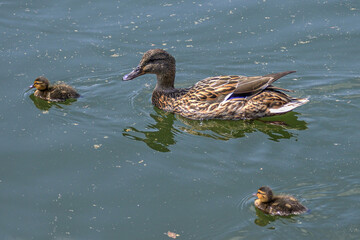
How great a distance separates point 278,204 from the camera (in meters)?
6.65

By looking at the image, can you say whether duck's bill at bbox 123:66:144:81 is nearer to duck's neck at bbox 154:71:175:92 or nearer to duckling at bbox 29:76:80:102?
duck's neck at bbox 154:71:175:92

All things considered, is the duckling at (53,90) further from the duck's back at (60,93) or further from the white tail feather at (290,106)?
the white tail feather at (290,106)

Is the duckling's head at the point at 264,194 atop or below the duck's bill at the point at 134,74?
below

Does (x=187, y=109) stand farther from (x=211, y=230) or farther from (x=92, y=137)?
(x=211, y=230)

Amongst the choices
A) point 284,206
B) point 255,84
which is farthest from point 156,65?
point 284,206

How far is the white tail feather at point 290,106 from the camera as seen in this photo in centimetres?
866

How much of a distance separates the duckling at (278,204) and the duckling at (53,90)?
3.71m

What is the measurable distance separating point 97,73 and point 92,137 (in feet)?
6.34

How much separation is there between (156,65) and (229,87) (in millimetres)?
1173

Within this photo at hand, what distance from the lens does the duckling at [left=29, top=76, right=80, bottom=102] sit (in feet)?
30.5

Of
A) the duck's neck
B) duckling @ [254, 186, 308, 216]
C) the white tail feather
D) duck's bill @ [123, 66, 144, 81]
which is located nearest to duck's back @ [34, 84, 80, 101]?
duck's bill @ [123, 66, 144, 81]

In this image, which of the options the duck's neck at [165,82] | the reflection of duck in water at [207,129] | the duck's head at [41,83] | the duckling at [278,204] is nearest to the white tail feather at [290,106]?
the reflection of duck in water at [207,129]

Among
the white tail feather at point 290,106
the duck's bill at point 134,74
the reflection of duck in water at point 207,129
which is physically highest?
the duck's bill at point 134,74

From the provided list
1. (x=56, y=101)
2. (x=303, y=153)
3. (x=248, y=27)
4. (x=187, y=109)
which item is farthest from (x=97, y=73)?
(x=303, y=153)
